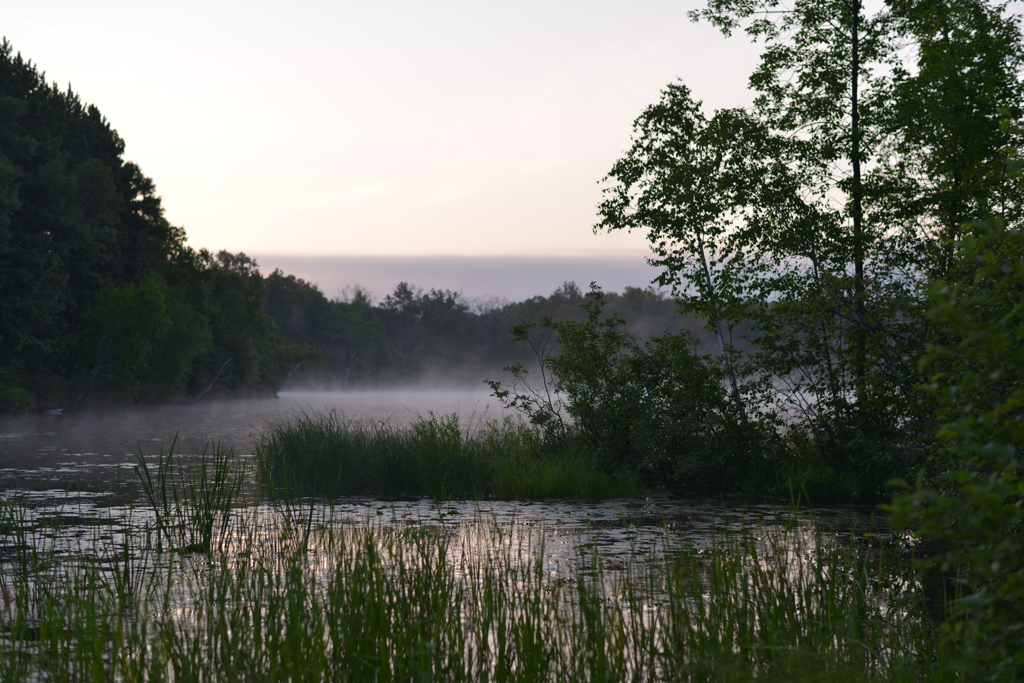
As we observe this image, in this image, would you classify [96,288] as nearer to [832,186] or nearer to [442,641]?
[832,186]

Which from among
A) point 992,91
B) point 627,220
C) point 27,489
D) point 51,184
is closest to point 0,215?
point 51,184

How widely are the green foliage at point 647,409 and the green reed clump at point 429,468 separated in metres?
0.74

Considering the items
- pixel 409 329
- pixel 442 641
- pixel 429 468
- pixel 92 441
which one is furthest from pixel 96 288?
pixel 409 329

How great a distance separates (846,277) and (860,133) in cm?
402

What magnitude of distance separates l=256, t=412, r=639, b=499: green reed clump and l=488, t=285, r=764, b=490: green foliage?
0.74 metres

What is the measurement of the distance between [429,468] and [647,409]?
3769 millimetres

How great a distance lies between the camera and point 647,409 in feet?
46.1

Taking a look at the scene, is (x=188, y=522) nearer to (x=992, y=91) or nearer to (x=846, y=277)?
(x=846, y=277)

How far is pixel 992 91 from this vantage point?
14.7 metres

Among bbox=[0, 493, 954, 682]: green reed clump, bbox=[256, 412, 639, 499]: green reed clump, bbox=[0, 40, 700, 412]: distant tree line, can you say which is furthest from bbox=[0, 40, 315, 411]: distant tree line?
bbox=[0, 493, 954, 682]: green reed clump

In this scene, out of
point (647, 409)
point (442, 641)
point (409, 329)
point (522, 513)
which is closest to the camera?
point (442, 641)

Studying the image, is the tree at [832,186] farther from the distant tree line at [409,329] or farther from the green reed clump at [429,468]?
the distant tree line at [409,329]

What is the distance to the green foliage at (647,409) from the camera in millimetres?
13578

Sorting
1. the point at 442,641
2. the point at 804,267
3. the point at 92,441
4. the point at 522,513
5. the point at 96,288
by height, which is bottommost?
the point at 522,513
